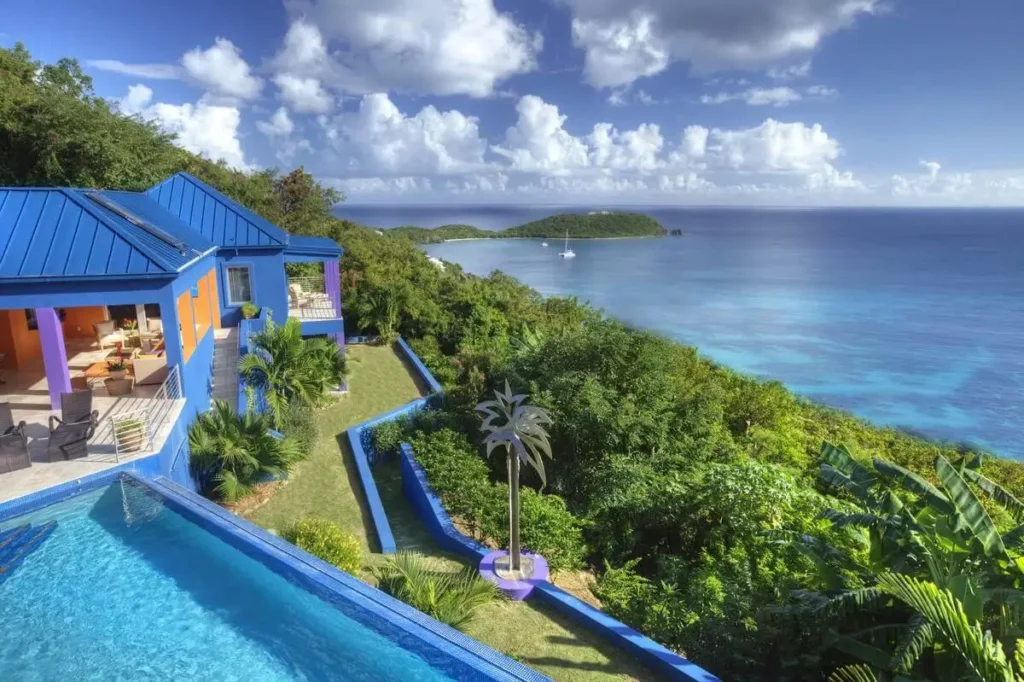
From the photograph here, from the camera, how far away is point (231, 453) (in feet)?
37.0

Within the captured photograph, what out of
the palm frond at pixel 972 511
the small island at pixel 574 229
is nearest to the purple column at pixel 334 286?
the palm frond at pixel 972 511

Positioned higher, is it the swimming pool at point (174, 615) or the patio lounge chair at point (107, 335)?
the patio lounge chair at point (107, 335)

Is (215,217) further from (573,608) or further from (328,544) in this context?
(573,608)

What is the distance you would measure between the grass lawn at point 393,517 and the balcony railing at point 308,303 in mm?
2108

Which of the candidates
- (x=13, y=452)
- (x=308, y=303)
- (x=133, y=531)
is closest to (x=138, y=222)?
(x=13, y=452)

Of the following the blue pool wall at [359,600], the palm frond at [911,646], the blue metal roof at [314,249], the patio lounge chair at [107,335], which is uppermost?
the blue metal roof at [314,249]

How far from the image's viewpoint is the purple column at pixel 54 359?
37.5ft

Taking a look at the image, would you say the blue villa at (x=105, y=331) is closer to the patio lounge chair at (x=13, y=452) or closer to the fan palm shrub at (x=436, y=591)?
the patio lounge chair at (x=13, y=452)

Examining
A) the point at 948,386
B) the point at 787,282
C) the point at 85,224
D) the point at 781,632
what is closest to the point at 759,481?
the point at 781,632

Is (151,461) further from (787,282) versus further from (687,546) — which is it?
(787,282)

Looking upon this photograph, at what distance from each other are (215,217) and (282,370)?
258 inches

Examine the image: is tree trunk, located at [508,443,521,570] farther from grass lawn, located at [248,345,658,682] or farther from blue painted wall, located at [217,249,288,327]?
blue painted wall, located at [217,249,288,327]

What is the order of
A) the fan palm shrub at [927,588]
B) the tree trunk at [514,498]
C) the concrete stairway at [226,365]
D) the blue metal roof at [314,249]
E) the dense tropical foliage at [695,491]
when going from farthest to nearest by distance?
A: the blue metal roof at [314,249] < the concrete stairway at [226,365] < the tree trunk at [514,498] < the dense tropical foliage at [695,491] < the fan palm shrub at [927,588]

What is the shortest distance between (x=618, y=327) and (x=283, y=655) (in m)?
11.7
